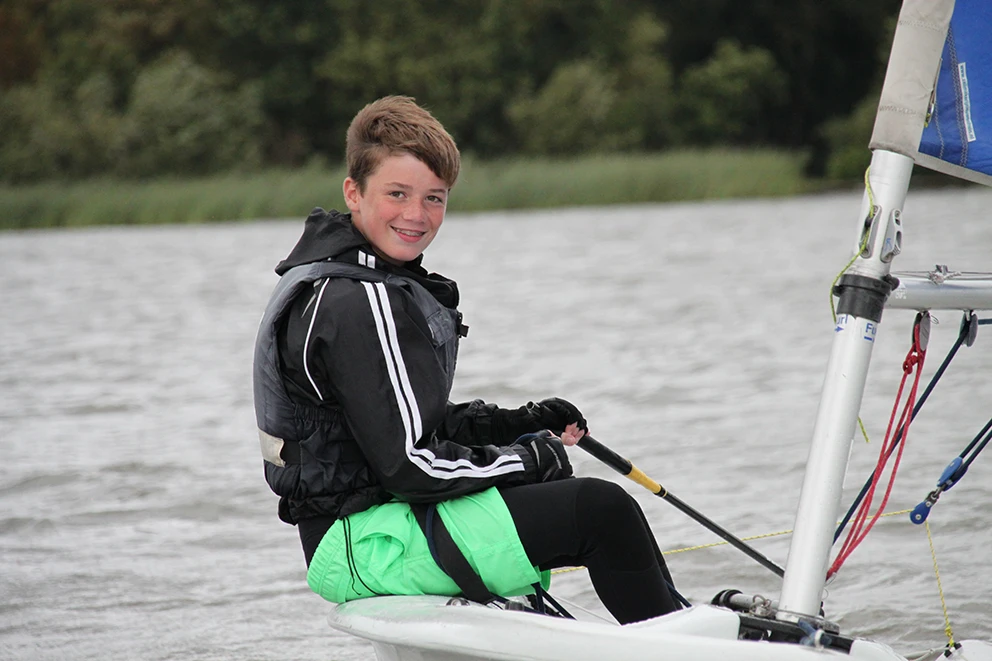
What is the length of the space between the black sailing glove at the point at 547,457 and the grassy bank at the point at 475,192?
1826 cm

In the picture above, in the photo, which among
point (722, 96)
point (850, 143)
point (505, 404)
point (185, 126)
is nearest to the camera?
point (505, 404)

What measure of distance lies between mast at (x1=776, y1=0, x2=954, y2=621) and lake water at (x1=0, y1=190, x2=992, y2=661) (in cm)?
129

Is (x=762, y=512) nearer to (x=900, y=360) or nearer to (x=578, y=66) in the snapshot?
(x=900, y=360)

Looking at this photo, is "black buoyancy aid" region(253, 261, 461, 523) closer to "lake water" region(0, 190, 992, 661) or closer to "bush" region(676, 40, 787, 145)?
"lake water" region(0, 190, 992, 661)

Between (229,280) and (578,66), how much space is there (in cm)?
2149

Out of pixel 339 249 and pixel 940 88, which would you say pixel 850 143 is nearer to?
pixel 940 88

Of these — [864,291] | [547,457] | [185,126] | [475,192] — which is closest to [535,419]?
[547,457]

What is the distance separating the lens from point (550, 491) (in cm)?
205

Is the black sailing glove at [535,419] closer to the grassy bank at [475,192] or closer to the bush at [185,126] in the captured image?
the grassy bank at [475,192]

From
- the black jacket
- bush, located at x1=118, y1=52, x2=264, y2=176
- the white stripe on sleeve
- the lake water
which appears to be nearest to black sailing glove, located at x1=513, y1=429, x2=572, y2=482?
the black jacket

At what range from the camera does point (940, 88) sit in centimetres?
202

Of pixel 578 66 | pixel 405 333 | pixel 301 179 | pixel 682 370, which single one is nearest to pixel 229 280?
pixel 682 370

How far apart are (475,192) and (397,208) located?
63.4 feet

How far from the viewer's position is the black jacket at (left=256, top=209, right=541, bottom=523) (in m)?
1.98
